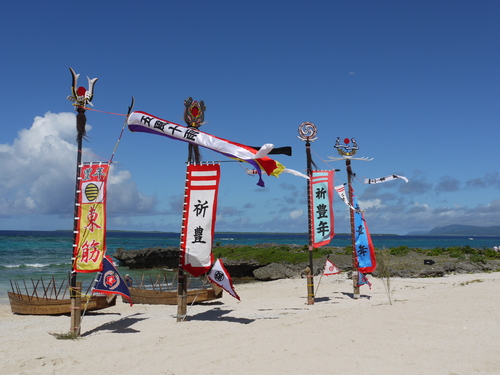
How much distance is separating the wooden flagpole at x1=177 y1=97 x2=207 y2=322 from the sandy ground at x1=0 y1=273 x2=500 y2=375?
56 cm

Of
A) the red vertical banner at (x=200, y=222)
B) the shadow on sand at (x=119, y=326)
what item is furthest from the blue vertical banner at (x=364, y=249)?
the shadow on sand at (x=119, y=326)

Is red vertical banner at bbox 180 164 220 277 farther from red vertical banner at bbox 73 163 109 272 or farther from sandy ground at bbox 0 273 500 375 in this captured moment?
red vertical banner at bbox 73 163 109 272

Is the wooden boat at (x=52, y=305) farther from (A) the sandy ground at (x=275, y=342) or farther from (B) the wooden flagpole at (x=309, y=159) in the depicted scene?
(B) the wooden flagpole at (x=309, y=159)

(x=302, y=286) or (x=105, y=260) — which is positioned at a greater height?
(x=105, y=260)

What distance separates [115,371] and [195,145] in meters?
7.91

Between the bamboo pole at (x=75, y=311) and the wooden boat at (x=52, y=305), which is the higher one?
the bamboo pole at (x=75, y=311)

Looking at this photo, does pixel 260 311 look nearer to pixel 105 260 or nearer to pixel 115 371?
pixel 105 260

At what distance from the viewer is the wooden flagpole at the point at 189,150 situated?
46.6 feet

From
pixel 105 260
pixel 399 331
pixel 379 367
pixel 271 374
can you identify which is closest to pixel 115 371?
pixel 271 374

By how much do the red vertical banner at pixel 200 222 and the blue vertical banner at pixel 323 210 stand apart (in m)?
4.96

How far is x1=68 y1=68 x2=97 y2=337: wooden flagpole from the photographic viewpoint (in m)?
12.4

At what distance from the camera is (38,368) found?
9320mm

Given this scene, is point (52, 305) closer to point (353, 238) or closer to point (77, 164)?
point (77, 164)

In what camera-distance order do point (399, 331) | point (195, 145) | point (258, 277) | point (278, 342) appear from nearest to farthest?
point (278, 342) → point (399, 331) → point (195, 145) → point (258, 277)
